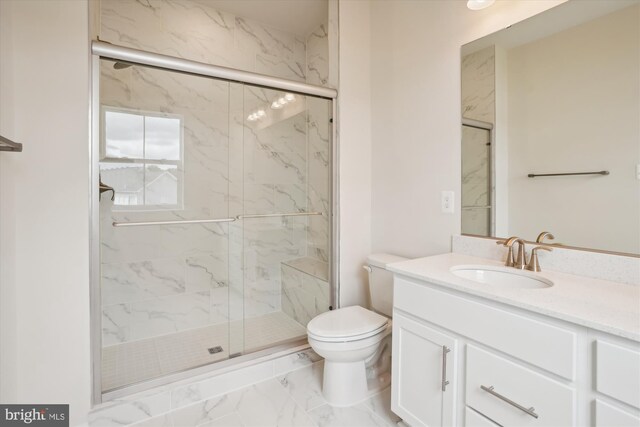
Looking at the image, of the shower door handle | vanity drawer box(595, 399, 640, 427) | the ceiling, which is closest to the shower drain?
the shower door handle

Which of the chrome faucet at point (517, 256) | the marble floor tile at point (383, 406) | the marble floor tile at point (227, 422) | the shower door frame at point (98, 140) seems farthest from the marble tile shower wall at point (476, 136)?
the marble floor tile at point (227, 422)

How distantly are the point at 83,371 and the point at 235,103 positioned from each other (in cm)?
174

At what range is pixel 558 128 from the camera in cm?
143

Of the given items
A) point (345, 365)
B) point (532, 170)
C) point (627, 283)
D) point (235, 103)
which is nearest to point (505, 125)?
point (532, 170)

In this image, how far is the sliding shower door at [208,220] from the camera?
2.11m

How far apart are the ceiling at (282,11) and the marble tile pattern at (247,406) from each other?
2.77m

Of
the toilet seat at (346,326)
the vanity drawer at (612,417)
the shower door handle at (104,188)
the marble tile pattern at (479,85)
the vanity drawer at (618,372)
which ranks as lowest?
the toilet seat at (346,326)

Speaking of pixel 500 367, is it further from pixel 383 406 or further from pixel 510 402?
pixel 383 406

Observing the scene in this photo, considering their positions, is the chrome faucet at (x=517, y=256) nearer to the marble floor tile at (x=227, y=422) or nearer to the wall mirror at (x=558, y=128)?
the wall mirror at (x=558, y=128)

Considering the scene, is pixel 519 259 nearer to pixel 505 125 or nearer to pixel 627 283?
pixel 627 283

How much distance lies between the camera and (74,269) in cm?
154

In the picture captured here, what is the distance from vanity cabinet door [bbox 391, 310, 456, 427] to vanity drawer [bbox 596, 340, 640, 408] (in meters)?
0.46

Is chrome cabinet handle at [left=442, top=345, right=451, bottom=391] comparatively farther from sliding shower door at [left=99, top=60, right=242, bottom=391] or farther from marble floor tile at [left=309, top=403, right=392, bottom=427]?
sliding shower door at [left=99, top=60, right=242, bottom=391]

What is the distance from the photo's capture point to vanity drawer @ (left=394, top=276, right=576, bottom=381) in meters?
0.96
